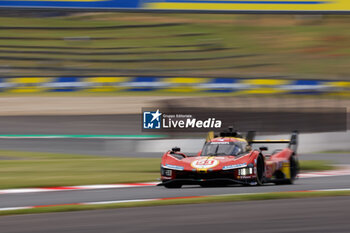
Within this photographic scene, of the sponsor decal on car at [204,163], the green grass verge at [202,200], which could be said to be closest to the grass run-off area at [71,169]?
the sponsor decal on car at [204,163]

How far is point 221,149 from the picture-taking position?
35.6ft

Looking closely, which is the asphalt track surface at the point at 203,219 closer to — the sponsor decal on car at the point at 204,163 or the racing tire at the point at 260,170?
the sponsor decal on car at the point at 204,163

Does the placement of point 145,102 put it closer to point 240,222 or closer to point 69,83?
point 69,83

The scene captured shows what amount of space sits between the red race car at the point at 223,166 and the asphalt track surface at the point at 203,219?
89.5 inches

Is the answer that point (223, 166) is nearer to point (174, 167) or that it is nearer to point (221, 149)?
point (221, 149)

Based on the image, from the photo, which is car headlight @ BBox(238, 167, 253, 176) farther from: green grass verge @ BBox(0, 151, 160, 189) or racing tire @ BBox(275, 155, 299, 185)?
green grass verge @ BBox(0, 151, 160, 189)

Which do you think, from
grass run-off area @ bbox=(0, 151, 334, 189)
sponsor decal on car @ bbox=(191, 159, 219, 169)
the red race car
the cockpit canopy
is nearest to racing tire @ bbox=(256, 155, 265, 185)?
the red race car

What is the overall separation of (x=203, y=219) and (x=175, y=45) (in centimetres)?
3183

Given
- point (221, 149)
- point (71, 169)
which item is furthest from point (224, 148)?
point (71, 169)

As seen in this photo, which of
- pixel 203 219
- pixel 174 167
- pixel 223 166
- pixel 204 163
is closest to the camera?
pixel 203 219

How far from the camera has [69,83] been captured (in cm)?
3025

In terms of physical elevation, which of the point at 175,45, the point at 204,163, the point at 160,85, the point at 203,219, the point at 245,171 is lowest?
the point at 160,85

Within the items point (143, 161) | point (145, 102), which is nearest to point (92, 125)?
point (145, 102)

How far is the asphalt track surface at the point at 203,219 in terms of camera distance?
6184 mm
